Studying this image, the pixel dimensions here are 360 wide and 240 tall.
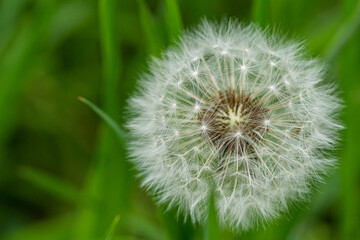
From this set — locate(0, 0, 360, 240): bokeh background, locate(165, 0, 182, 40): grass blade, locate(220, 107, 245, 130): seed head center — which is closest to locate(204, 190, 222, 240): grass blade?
locate(0, 0, 360, 240): bokeh background

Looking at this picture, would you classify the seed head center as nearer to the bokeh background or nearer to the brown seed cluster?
the brown seed cluster

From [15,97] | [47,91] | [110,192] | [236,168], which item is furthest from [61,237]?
[236,168]

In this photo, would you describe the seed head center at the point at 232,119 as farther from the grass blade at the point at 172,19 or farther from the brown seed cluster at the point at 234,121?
the grass blade at the point at 172,19

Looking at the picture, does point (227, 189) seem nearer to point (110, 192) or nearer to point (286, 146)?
point (286, 146)

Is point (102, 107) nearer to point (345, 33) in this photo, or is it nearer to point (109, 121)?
point (109, 121)

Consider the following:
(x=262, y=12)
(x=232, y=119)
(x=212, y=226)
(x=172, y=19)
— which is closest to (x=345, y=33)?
(x=262, y=12)

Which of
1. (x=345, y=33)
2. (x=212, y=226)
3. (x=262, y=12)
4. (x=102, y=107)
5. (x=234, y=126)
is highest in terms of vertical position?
(x=345, y=33)
